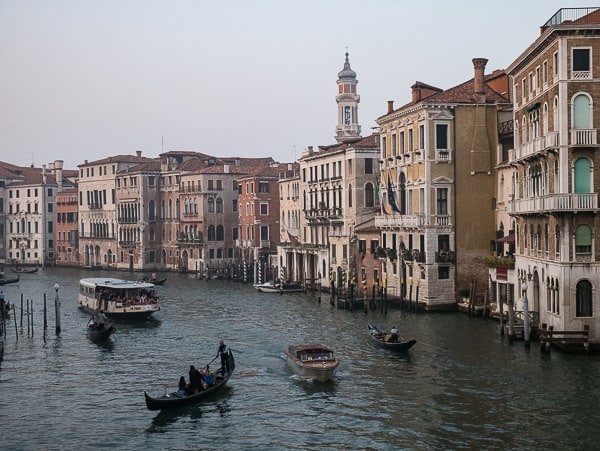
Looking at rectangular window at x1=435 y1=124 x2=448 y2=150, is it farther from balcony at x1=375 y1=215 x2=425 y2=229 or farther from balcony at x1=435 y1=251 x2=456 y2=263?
balcony at x1=435 y1=251 x2=456 y2=263

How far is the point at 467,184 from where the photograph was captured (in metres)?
43.7

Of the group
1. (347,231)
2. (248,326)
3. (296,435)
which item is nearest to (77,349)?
(248,326)

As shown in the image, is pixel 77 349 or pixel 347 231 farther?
pixel 347 231

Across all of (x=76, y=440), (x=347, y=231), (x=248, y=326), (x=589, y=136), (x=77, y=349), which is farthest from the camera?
(x=347, y=231)

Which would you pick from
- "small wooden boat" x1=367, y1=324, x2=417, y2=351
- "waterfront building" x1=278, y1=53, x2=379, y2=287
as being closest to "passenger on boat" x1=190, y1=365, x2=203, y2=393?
"small wooden boat" x1=367, y1=324, x2=417, y2=351

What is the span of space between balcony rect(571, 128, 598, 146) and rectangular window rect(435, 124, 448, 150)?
1424cm

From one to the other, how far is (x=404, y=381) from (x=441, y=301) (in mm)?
16652

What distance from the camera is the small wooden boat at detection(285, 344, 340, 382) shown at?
27516 millimetres

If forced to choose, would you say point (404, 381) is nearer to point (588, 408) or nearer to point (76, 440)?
point (588, 408)

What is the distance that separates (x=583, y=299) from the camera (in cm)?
2977

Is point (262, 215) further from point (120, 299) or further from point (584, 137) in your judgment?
point (584, 137)

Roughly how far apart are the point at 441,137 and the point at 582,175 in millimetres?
14369

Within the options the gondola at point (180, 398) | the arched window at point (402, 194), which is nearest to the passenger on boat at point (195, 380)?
the gondola at point (180, 398)

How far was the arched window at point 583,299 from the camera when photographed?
2969cm
